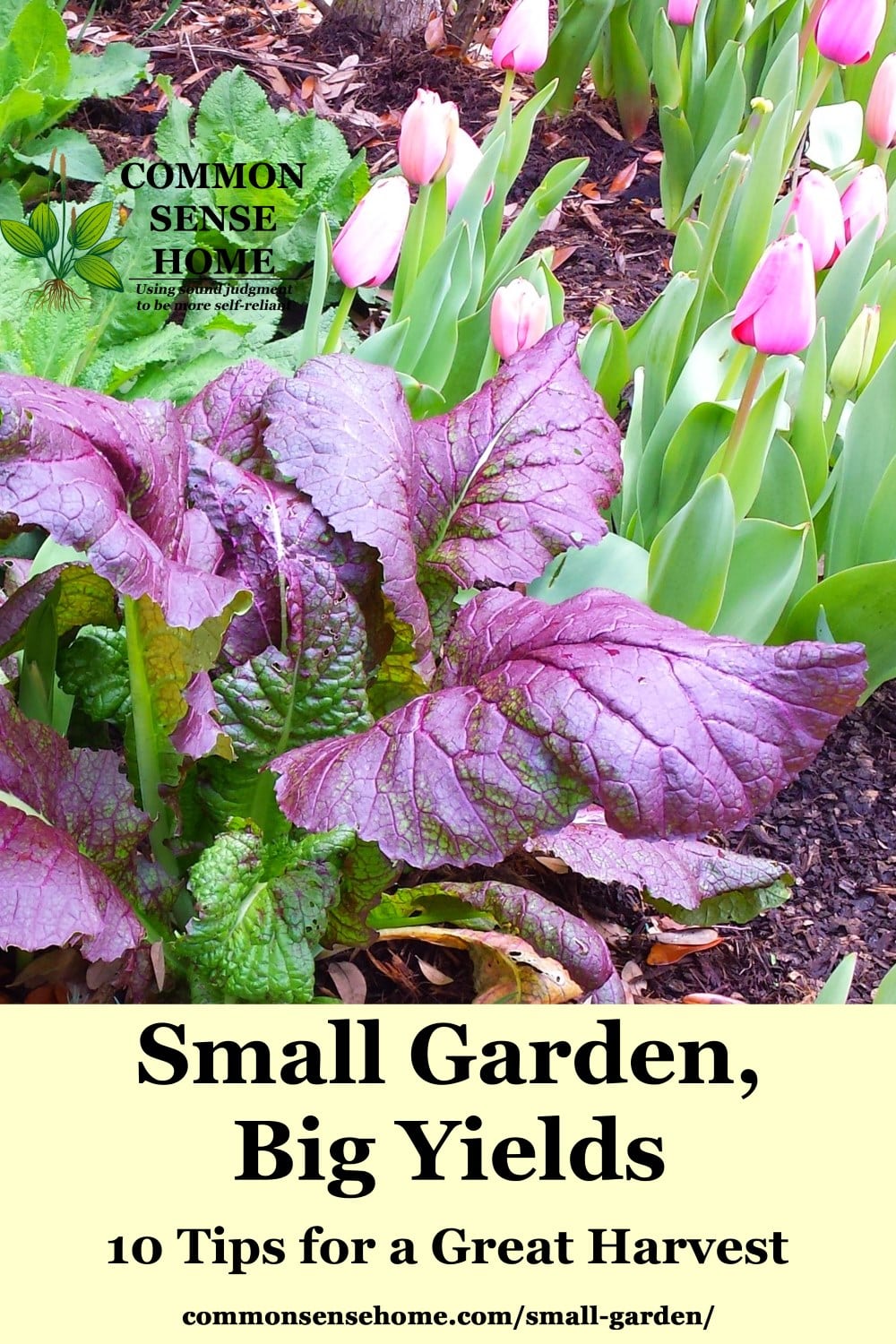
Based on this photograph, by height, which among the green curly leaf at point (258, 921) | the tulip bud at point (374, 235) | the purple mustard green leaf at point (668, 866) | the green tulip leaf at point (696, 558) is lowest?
the purple mustard green leaf at point (668, 866)

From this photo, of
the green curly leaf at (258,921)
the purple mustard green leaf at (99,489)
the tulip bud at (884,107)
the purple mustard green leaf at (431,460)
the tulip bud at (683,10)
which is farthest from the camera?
the tulip bud at (683,10)

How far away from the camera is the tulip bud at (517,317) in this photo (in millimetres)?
1229

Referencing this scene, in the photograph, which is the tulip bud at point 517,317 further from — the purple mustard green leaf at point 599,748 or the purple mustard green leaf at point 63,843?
the purple mustard green leaf at point 63,843

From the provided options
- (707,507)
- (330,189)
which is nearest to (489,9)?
(330,189)

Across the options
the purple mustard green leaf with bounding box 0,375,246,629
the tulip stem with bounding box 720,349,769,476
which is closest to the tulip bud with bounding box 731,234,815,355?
the tulip stem with bounding box 720,349,769,476

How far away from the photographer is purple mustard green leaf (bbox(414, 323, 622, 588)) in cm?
111

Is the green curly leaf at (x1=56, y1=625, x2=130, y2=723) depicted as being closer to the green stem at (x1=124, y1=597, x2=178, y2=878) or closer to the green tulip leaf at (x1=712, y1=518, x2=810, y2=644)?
the green stem at (x1=124, y1=597, x2=178, y2=878)

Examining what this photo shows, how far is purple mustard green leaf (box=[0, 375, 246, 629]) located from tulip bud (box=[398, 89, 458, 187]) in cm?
51

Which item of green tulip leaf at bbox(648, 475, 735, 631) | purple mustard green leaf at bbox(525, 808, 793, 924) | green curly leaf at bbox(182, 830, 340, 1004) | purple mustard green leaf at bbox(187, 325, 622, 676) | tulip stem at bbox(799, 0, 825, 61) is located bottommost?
purple mustard green leaf at bbox(525, 808, 793, 924)

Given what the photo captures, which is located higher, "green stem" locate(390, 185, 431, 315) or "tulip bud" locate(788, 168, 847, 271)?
"tulip bud" locate(788, 168, 847, 271)

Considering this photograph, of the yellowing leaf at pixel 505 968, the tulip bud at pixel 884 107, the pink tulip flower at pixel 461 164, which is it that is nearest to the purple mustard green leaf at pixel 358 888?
the yellowing leaf at pixel 505 968

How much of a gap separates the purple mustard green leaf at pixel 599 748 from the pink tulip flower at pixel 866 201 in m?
0.74
